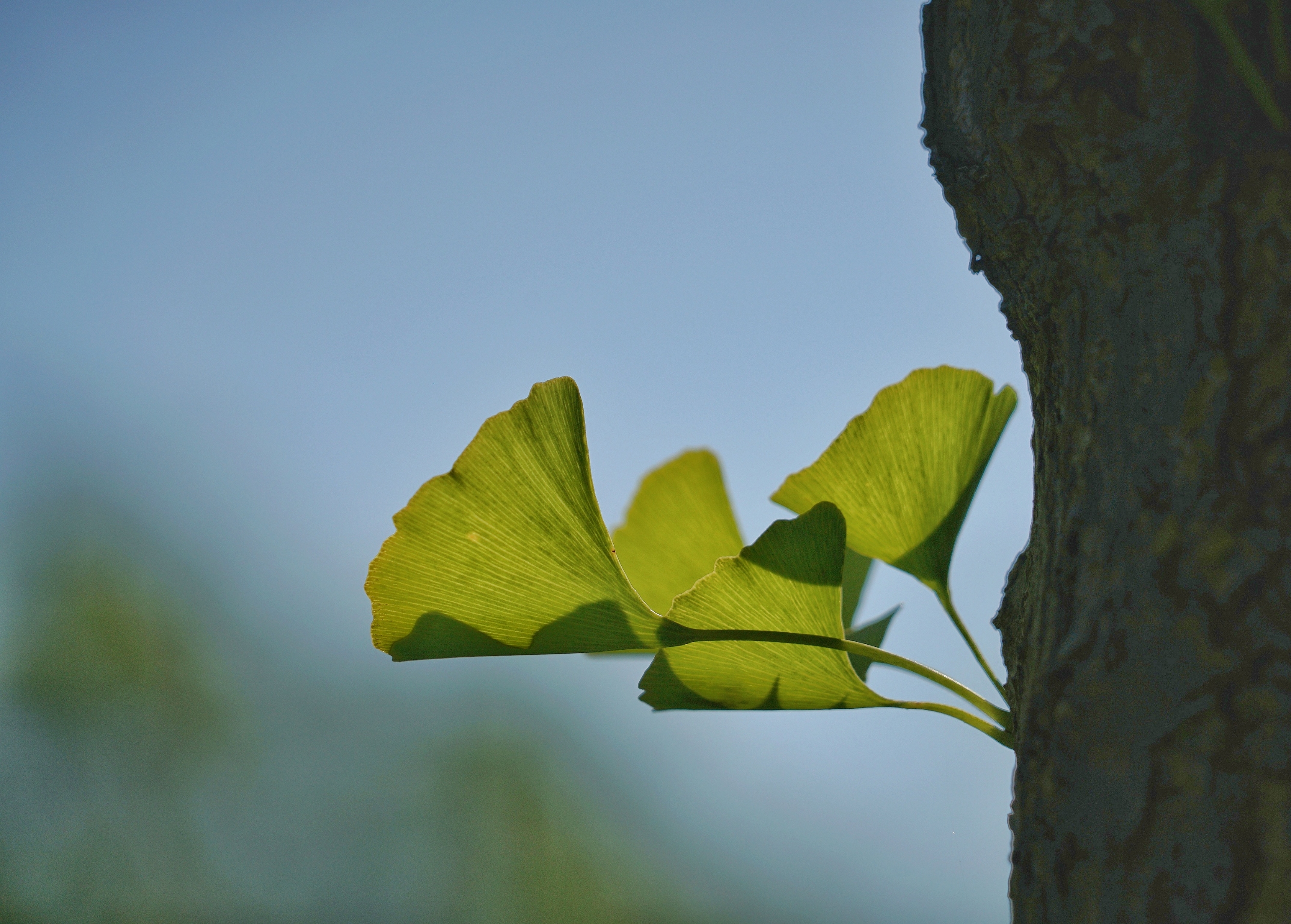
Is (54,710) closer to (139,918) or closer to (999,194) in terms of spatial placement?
(139,918)

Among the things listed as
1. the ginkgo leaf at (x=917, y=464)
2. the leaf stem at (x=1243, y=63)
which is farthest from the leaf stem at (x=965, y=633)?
the leaf stem at (x=1243, y=63)

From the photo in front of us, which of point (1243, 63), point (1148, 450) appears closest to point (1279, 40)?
point (1243, 63)

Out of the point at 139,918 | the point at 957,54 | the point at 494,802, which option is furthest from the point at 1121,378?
the point at 494,802

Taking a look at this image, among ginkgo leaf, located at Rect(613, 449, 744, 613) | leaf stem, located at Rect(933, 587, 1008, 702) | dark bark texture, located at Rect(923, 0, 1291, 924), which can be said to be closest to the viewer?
dark bark texture, located at Rect(923, 0, 1291, 924)

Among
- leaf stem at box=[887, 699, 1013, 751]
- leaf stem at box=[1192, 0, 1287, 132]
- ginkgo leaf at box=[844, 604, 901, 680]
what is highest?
leaf stem at box=[1192, 0, 1287, 132]

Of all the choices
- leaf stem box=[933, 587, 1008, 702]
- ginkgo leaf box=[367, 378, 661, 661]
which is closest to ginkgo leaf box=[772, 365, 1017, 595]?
leaf stem box=[933, 587, 1008, 702]

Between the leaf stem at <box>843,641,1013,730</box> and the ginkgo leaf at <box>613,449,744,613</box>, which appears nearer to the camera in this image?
the leaf stem at <box>843,641,1013,730</box>

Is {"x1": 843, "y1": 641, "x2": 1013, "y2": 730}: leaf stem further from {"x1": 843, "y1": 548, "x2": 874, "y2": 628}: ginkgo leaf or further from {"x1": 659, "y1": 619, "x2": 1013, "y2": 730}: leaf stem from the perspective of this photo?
{"x1": 843, "y1": 548, "x2": 874, "y2": 628}: ginkgo leaf
